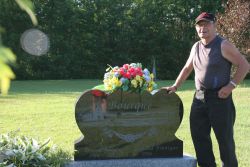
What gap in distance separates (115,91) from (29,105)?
942 cm

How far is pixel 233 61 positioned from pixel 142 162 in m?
1.48

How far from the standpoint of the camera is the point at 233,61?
175 inches

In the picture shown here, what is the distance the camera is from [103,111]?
197 inches

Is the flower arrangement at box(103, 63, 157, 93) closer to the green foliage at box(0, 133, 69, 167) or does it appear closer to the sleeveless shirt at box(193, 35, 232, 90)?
the sleeveless shirt at box(193, 35, 232, 90)

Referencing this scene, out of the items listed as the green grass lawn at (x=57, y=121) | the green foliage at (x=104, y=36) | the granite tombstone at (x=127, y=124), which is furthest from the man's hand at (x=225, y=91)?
the green foliage at (x=104, y=36)

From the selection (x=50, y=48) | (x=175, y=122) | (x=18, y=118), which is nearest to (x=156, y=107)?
(x=175, y=122)

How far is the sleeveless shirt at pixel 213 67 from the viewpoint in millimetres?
4469

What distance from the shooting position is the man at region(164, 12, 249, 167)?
4.44 metres

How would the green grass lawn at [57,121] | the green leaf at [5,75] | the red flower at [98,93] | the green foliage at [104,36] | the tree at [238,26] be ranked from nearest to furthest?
1. the green leaf at [5,75]
2. the red flower at [98,93]
3. the green grass lawn at [57,121]
4. the tree at [238,26]
5. the green foliage at [104,36]

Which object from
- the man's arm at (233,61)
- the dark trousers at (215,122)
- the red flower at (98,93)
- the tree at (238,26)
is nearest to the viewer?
the man's arm at (233,61)

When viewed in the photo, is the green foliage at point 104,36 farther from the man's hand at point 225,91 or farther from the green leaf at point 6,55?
the green leaf at point 6,55

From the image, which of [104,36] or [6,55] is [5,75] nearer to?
[6,55]

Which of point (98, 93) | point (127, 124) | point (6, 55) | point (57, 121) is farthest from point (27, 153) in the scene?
point (57, 121)

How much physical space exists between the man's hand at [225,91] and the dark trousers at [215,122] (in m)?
0.06
